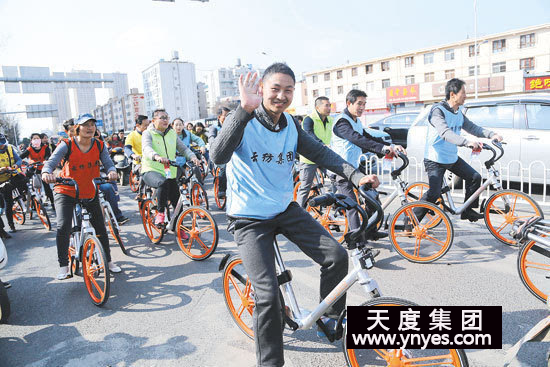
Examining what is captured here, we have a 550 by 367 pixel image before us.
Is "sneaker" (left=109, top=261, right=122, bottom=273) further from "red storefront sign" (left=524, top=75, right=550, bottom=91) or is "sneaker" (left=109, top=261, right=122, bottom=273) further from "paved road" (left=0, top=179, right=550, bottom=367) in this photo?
"red storefront sign" (left=524, top=75, right=550, bottom=91)

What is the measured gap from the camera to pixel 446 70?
1633 inches

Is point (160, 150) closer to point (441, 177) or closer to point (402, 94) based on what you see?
point (441, 177)

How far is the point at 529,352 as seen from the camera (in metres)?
2.65

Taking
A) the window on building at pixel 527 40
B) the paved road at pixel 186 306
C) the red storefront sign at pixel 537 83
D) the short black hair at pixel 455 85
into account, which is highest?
the window on building at pixel 527 40

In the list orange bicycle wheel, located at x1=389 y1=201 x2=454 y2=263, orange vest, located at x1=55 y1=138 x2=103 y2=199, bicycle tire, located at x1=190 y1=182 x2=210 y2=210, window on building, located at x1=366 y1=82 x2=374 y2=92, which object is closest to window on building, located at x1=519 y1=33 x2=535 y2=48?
window on building, located at x1=366 y1=82 x2=374 y2=92

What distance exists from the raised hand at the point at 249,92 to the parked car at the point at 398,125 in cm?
1426

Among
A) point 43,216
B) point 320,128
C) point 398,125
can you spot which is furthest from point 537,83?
point 43,216

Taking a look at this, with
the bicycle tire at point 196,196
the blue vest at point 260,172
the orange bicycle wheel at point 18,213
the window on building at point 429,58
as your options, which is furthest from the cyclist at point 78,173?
the window on building at point 429,58

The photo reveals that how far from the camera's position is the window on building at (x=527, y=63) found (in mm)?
35688

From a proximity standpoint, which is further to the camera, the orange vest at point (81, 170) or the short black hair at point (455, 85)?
the short black hair at point (455, 85)

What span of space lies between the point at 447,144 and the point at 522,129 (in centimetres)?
363

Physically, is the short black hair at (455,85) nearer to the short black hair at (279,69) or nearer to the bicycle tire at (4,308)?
the short black hair at (279,69)

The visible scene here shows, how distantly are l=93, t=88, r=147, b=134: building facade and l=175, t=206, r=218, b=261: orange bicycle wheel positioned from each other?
327 feet

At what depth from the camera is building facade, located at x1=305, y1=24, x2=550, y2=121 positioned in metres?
34.8
